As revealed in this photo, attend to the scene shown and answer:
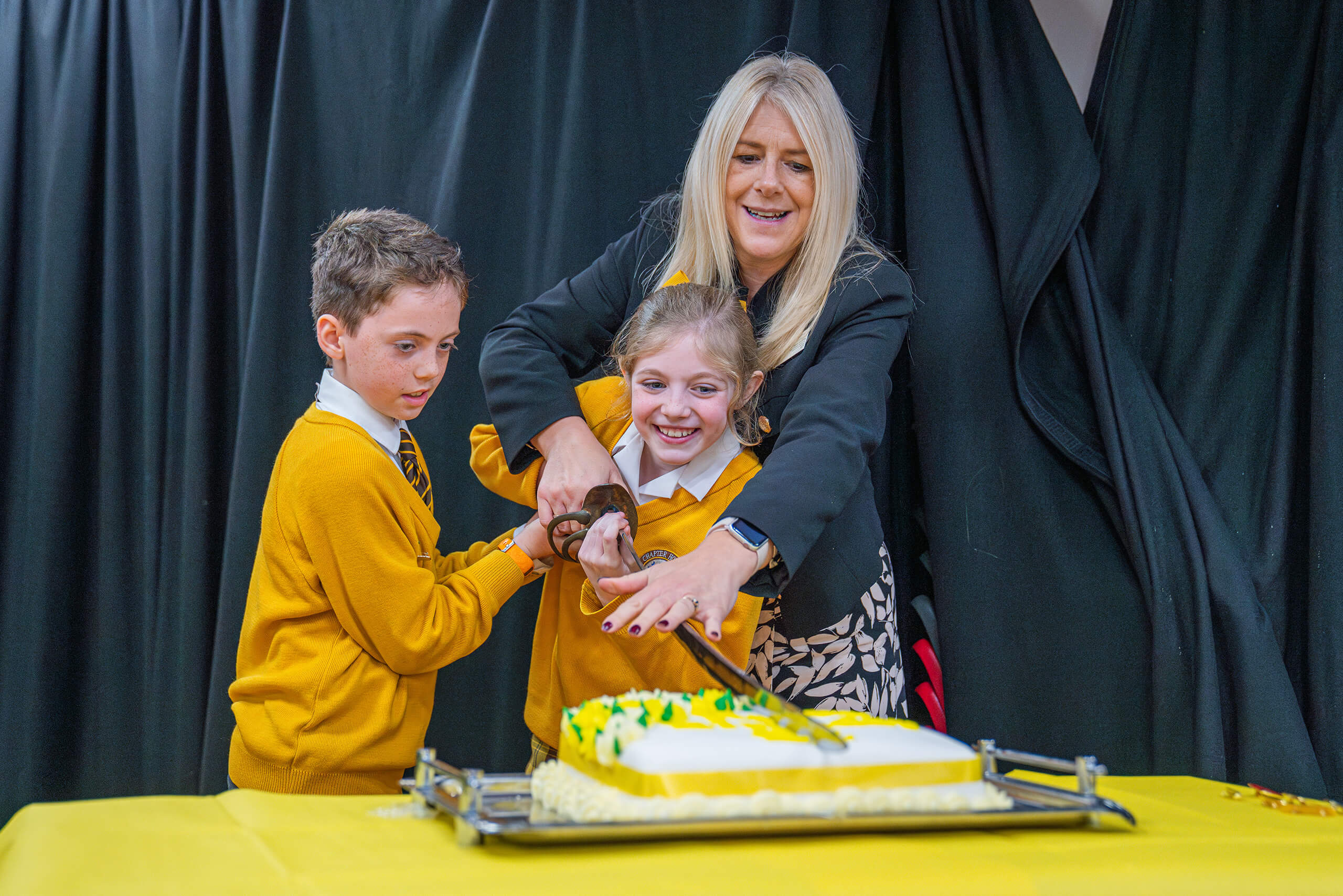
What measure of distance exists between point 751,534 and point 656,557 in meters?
0.24

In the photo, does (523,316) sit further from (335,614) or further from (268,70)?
(268,70)

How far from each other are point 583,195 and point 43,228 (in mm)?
1270

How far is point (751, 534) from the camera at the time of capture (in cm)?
118

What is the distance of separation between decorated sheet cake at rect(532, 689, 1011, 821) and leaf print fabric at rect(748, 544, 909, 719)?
0.47 metres

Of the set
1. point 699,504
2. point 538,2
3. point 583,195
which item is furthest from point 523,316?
point 538,2

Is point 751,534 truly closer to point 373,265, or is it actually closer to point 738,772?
point 738,772

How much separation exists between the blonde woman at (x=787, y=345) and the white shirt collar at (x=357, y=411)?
155 millimetres

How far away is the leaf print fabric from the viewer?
143 centimetres

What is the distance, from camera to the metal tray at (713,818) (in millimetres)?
755

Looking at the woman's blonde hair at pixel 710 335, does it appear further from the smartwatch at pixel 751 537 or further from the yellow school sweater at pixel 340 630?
A: the yellow school sweater at pixel 340 630

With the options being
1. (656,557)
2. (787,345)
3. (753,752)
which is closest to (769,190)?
(787,345)

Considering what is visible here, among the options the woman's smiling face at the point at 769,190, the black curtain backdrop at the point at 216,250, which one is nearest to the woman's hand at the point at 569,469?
the woman's smiling face at the point at 769,190

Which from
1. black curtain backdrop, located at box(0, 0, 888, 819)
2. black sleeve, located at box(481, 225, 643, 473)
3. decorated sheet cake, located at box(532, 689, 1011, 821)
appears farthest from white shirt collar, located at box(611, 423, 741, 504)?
black curtain backdrop, located at box(0, 0, 888, 819)

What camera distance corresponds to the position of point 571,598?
1.43 metres
